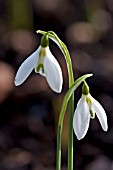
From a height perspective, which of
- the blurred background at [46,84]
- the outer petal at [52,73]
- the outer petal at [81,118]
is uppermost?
the outer petal at [52,73]

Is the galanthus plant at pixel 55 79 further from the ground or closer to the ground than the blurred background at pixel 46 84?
further from the ground

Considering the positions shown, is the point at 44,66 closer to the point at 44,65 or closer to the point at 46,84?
the point at 44,65

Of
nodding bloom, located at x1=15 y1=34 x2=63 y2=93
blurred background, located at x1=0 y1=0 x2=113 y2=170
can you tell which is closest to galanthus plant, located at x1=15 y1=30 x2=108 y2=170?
nodding bloom, located at x1=15 y1=34 x2=63 y2=93

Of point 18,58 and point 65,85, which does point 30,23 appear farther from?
point 65,85

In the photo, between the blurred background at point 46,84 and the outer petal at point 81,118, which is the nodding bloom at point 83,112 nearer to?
the outer petal at point 81,118

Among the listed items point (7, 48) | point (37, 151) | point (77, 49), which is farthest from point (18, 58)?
point (37, 151)

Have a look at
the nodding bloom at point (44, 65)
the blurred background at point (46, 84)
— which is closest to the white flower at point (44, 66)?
the nodding bloom at point (44, 65)

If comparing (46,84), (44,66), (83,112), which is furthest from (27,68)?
(46,84)
